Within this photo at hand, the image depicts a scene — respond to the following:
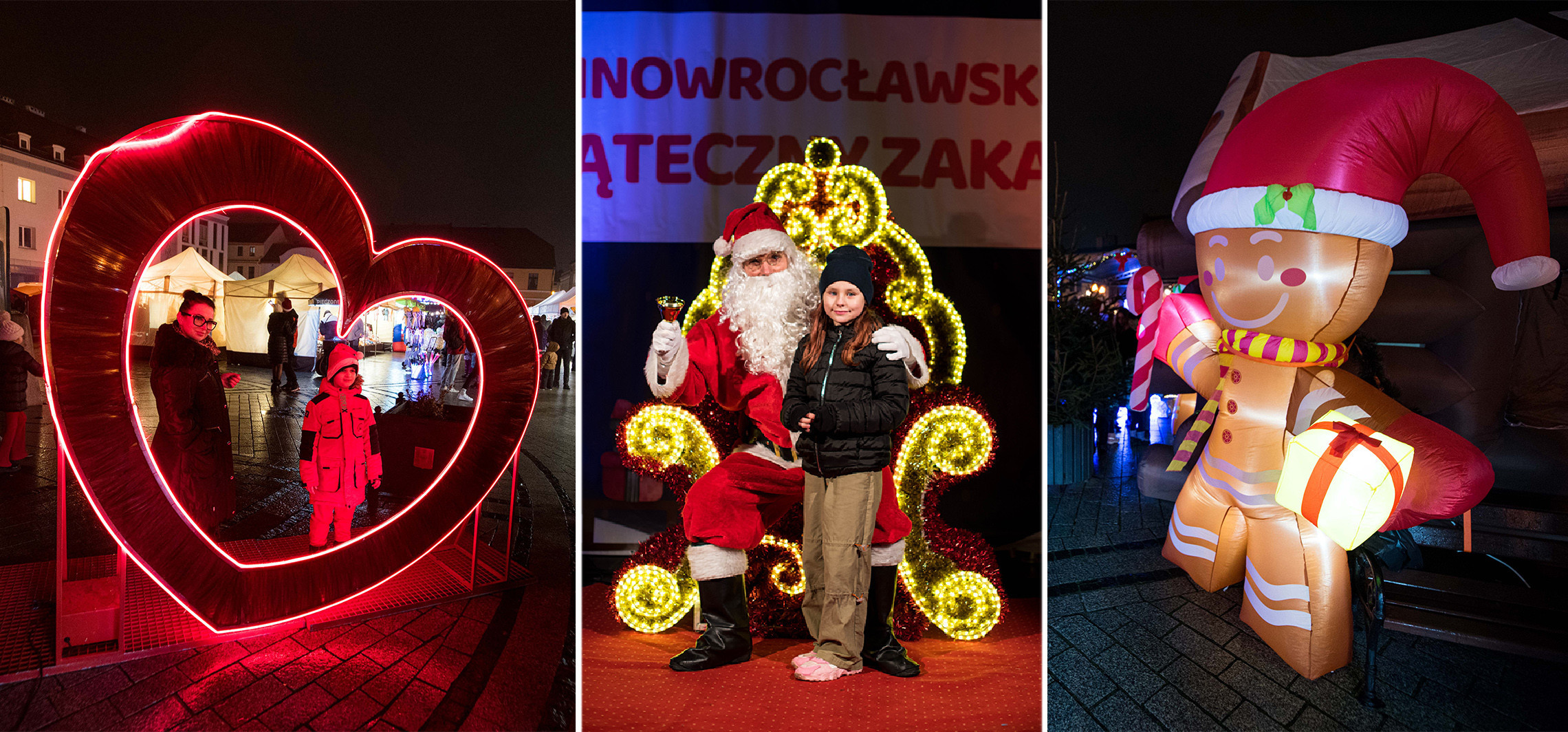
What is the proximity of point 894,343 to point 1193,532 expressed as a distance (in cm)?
157

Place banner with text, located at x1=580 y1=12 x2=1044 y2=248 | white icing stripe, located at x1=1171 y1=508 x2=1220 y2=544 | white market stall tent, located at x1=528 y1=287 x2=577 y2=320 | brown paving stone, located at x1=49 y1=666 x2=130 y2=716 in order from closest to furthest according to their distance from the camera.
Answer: brown paving stone, located at x1=49 y1=666 x2=130 y2=716 → white icing stripe, located at x1=1171 y1=508 x2=1220 y2=544 → banner with text, located at x1=580 y1=12 x2=1044 y2=248 → white market stall tent, located at x1=528 y1=287 x2=577 y2=320

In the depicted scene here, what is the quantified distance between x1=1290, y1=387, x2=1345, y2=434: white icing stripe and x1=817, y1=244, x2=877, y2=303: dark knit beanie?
1.61 meters

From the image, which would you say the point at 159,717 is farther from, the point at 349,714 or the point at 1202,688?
the point at 1202,688

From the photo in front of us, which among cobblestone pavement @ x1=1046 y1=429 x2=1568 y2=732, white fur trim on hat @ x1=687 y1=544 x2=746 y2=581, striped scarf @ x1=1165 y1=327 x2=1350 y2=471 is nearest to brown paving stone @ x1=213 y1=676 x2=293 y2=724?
white fur trim on hat @ x1=687 y1=544 x2=746 y2=581

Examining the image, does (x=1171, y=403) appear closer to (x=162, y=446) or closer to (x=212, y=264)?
(x=212, y=264)

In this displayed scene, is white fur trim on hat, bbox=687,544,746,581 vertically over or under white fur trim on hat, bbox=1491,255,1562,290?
under

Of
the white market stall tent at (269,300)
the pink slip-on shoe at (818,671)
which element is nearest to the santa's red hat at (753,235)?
the pink slip-on shoe at (818,671)

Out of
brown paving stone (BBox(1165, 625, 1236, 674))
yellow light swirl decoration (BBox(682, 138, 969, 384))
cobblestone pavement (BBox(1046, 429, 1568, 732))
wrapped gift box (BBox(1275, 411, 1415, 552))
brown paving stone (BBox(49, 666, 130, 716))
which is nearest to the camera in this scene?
wrapped gift box (BBox(1275, 411, 1415, 552))

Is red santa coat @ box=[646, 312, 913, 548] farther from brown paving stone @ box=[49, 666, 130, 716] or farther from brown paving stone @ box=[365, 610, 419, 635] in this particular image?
brown paving stone @ box=[49, 666, 130, 716]

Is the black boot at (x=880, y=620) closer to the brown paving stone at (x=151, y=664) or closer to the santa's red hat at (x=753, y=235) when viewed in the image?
the santa's red hat at (x=753, y=235)

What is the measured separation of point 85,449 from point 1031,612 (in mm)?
3726

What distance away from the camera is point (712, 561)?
2.61m

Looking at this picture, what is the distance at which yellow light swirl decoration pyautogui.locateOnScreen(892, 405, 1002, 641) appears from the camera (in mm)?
2727

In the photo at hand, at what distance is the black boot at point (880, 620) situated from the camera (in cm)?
260
